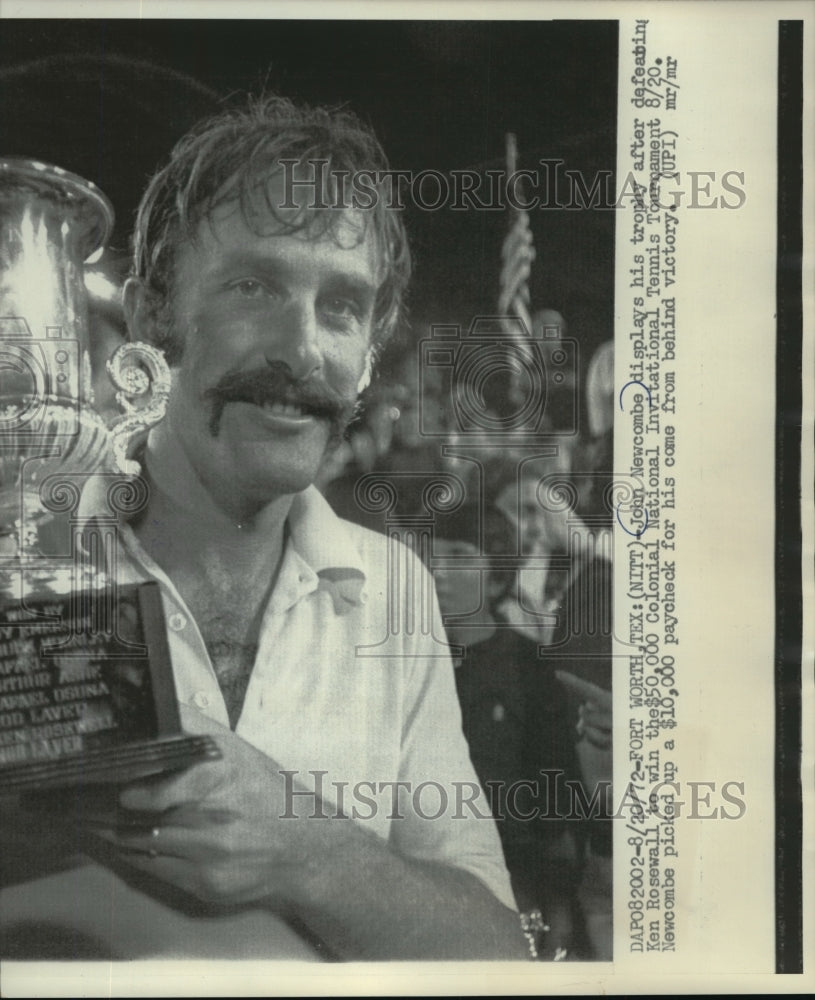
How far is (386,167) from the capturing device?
5.19 feet

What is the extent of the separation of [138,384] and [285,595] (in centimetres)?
40

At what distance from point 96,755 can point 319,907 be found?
42 centimetres

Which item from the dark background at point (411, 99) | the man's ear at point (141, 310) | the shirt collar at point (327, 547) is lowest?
the shirt collar at point (327, 547)

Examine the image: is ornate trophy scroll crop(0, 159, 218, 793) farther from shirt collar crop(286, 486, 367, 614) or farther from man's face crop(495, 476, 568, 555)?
man's face crop(495, 476, 568, 555)

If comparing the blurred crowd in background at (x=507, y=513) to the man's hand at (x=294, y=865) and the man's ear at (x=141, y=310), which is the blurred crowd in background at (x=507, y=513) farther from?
the man's ear at (x=141, y=310)

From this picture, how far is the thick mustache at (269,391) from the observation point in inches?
61.4

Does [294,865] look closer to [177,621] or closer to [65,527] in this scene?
[177,621]

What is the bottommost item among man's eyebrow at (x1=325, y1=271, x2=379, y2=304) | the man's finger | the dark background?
the man's finger

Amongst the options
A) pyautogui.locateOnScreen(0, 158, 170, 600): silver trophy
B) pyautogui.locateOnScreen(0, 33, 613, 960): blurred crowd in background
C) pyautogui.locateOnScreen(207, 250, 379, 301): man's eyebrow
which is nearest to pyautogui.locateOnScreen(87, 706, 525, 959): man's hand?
pyautogui.locateOnScreen(0, 33, 613, 960): blurred crowd in background

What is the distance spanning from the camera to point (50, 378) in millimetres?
1575

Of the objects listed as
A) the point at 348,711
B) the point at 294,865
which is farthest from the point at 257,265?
the point at 294,865

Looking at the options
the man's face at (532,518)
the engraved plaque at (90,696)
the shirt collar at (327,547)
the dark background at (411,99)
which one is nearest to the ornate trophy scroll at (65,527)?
the engraved plaque at (90,696)

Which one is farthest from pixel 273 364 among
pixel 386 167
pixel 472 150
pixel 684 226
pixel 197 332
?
pixel 684 226

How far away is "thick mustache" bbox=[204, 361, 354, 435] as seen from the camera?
1.56 meters
